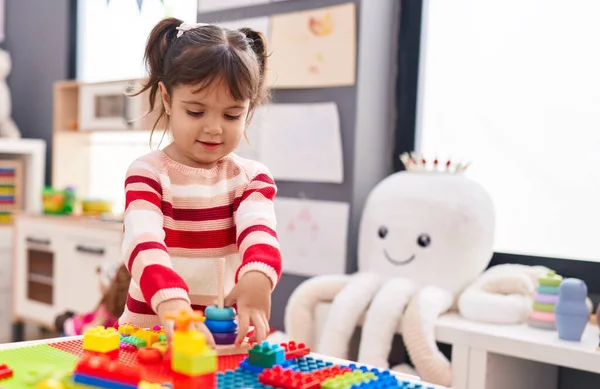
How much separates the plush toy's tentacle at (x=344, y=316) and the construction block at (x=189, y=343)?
1.02m

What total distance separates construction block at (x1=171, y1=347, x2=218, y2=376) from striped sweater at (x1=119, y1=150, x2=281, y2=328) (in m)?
0.20

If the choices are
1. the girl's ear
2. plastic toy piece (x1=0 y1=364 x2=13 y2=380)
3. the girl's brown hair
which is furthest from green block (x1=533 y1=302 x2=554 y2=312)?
plastic toy piece (x1=0 y1=364 x2=13 y2=380)

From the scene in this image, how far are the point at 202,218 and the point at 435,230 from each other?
0.89 metres

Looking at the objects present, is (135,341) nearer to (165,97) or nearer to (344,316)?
(165,97)

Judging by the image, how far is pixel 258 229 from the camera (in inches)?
36.9

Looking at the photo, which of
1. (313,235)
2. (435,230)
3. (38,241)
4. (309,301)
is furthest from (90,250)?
(435,230)

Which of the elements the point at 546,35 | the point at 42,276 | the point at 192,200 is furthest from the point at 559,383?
the point at 42,276

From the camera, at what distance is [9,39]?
3773 mm

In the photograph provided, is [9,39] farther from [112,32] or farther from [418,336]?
[418,336]

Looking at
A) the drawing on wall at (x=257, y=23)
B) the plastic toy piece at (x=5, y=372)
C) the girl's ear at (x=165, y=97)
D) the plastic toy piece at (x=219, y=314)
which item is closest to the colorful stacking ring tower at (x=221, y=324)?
the plastic toy piece at (x=219, y=314)

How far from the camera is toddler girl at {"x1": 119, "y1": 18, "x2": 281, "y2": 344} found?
87 centimetres

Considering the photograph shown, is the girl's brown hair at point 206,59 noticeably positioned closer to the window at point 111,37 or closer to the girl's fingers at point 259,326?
the girl's fingers at point 259,326

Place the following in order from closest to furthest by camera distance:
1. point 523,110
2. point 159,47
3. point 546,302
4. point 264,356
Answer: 1. point 264,356
2. point 159,47
3. point 546,302
4. point 523,110

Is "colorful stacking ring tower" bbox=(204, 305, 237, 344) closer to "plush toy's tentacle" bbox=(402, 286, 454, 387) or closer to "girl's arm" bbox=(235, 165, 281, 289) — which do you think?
"girl's arm" bbox=(235, 165, 281, 289)
